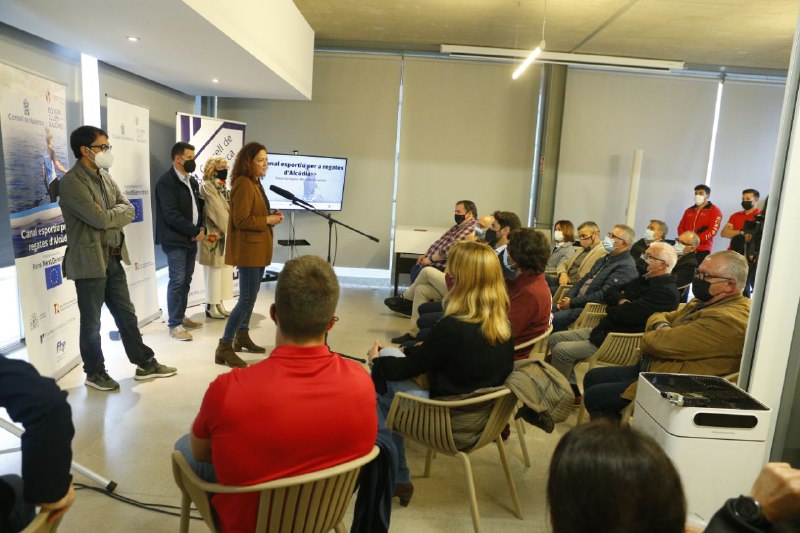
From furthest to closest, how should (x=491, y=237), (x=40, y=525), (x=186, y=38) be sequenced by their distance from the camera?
(x=491, y=237) < (x=186, y=38) < (x=40, y=525)

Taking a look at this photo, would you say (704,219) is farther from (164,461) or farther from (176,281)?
(164,461)

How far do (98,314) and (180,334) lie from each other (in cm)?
123

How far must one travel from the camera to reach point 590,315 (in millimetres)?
4141

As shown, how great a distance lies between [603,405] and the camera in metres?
2.93

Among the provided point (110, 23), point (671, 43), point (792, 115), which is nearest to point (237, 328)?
point (110, 23)

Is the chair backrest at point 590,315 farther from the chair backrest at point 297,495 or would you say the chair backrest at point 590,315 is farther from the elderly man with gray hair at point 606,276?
the chair backrest at point 297,495

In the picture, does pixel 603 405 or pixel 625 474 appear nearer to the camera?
pixel 625 474

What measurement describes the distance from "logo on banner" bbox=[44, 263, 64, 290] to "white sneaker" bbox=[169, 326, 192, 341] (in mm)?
1184

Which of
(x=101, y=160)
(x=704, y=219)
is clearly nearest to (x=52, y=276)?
(x=101, y=160)

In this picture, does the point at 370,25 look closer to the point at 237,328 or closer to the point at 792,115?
the point at 237,328

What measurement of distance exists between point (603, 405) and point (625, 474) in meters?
2.26

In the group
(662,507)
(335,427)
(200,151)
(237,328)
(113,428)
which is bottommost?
→ (113,428)

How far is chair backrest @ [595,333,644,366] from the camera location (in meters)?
3.40

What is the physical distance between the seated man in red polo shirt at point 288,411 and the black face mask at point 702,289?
1.86 meters
